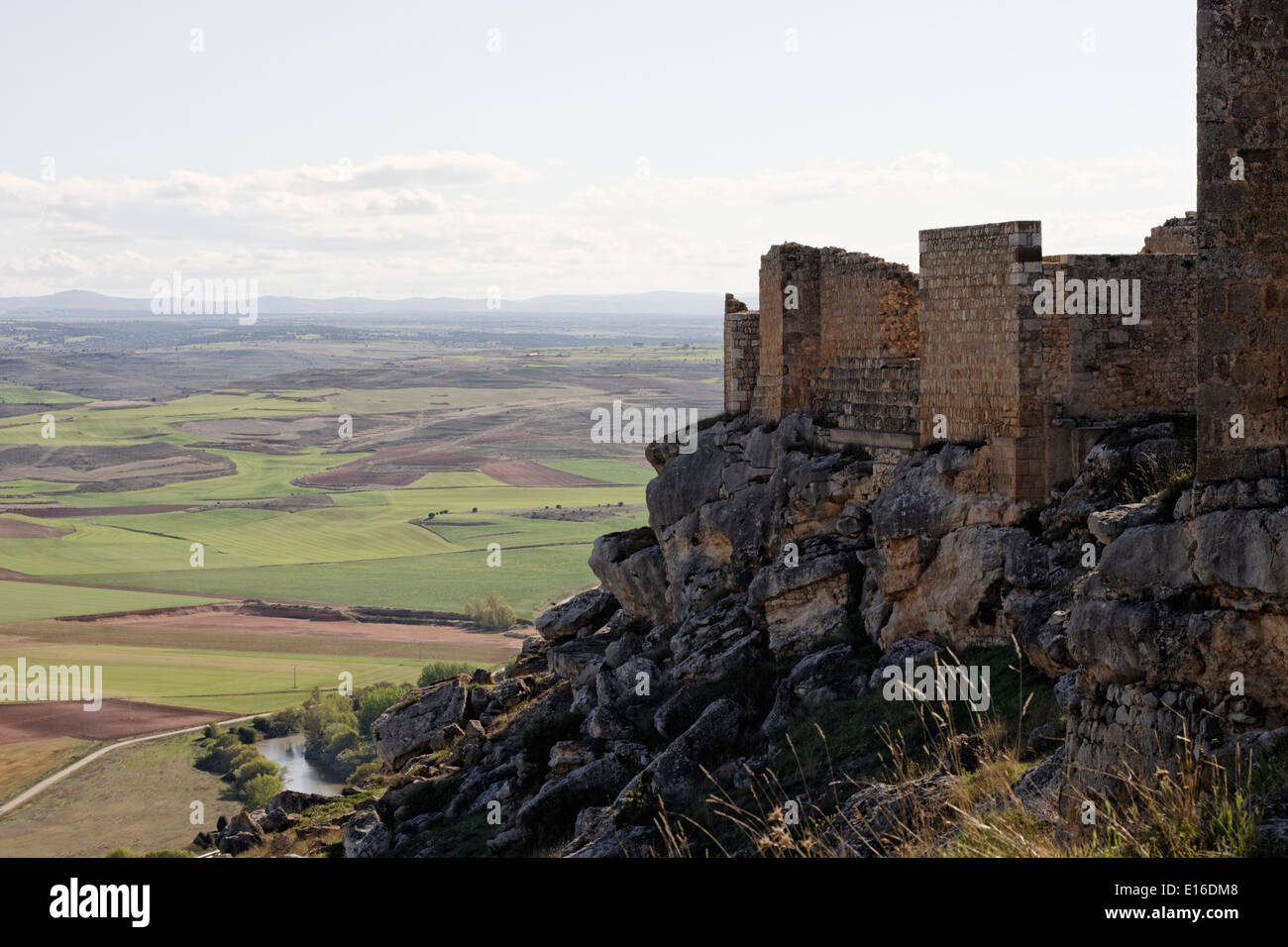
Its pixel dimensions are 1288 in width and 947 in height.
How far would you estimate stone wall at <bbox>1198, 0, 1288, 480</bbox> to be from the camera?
349 inches

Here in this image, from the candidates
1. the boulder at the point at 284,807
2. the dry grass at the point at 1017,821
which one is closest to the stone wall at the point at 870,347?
the dry grass at the point at 1017,821

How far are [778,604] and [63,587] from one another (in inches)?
3111

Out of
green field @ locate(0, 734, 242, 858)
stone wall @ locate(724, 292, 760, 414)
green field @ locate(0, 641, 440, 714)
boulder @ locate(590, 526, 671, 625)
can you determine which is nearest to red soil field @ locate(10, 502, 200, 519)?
green field @ locate(0, 641, 440, 714)

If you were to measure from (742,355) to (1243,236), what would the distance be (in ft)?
47.9

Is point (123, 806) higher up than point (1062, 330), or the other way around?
point (1062, 330)

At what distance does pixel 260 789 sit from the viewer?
51.8m

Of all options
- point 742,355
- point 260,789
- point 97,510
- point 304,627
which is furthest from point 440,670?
point 97,510

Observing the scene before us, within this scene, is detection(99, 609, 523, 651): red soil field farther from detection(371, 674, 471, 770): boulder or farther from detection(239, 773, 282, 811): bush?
detection(371, 674, 471, 770): boulder

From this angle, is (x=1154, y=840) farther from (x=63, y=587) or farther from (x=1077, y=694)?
(x=63, y=587)

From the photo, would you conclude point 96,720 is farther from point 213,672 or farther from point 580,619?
point 580,619

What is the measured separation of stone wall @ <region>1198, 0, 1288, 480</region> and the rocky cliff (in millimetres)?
450
